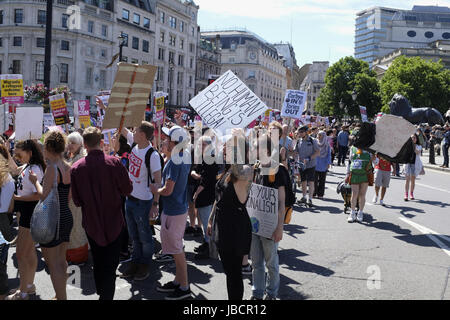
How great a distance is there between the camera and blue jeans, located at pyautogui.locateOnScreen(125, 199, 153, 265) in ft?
18.1

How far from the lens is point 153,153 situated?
532 centimetres

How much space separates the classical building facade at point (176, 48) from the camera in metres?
67.9

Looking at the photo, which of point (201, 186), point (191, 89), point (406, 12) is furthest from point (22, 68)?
point (406, 12)

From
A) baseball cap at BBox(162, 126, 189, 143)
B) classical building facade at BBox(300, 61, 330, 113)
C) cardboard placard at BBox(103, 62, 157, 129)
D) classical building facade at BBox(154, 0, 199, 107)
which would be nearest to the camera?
baseball cap at BBox(162, 126, 189, 143)

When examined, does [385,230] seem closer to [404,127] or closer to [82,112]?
[404,127]

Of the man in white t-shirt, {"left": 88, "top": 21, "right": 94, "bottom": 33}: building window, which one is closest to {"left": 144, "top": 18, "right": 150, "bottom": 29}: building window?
{"left": 88, "top": 21, "right": 94, "bottom": 33}: building window

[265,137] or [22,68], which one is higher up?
[22,68]

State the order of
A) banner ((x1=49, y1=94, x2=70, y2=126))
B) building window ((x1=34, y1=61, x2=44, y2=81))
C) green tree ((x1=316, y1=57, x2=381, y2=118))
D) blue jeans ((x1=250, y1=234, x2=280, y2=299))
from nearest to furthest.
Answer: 1. blue jeans ((x1=250, y1=234, x2=280, y2=299))
2. banner ((x1=49, y1=94, x2=70, y2=126))
3. building window ((x1=34, y1=61, x2=44, y2=81))
4. green tree ((x1=316, y1=57, x2=381, y2=118))

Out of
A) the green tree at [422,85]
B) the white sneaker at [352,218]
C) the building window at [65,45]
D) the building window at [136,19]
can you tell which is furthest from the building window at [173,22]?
the white sneaker at [352,218]

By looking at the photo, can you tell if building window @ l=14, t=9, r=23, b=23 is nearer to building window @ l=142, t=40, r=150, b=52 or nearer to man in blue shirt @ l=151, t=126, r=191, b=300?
building window @ l=142, t=40, r=150, b=52

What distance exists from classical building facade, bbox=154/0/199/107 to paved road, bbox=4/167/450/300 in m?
59.3

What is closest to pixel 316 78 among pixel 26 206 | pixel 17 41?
pixel 17 41
